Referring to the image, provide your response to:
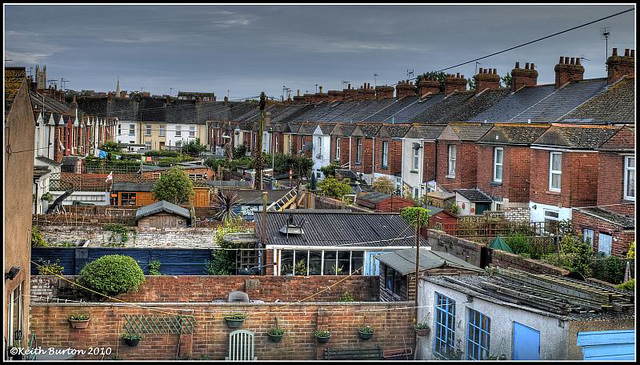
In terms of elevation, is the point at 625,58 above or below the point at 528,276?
above

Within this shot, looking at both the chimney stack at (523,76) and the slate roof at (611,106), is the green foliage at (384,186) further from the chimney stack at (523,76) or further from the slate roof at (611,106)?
the slate roof at (611,106)

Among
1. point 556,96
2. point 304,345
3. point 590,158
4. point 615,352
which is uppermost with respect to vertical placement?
point 556,96

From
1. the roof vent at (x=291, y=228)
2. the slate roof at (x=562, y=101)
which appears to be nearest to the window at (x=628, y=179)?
the roof vent at (x=291, y=228)

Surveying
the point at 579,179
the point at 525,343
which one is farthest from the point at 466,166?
the point at 525,343

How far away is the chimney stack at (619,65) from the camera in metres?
36.0

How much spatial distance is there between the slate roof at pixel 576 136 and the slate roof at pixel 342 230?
6.71 metres

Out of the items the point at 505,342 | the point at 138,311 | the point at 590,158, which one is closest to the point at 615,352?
the point at 505,342

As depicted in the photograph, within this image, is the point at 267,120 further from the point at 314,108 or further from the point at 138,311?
the point at 138,311

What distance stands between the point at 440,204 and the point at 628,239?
13.0 meters

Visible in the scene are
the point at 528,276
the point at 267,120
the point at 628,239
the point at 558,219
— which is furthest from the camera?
the point at 267,120

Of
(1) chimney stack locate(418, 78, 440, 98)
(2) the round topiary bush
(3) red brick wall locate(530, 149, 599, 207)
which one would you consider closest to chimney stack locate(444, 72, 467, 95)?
(1) chimney stack locate(418, 78, 440, 98)

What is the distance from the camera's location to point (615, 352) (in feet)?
42.7

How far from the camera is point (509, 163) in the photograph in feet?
105

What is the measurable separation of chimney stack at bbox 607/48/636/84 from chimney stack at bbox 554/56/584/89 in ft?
13.5
